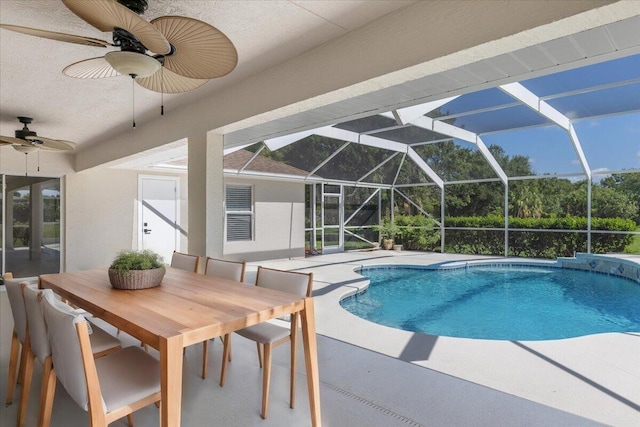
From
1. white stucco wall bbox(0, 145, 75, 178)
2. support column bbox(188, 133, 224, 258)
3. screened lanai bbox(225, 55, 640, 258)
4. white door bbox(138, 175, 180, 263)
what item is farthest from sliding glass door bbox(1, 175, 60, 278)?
support column bbox(188, 133, 224, 258)

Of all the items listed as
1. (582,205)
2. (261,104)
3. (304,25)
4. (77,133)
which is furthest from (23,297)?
(582,205)

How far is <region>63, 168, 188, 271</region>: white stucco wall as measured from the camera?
27.4 ft

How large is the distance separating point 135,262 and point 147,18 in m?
1.69

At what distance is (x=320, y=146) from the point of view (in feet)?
31.7

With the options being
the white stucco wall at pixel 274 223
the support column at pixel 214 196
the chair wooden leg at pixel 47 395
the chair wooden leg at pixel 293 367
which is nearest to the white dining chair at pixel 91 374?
the chair wooden leg at pixel 47 395

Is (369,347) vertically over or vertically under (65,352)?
under

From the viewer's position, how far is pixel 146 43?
196 centimetres

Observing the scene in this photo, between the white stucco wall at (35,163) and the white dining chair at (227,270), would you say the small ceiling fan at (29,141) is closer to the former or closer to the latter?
the white dining chair at (227,270)

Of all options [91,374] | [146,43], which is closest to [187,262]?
[91,374]

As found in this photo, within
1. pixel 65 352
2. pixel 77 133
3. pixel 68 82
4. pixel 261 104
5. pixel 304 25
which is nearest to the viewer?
pixel 65 352

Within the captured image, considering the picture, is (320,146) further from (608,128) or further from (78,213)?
(608,128)

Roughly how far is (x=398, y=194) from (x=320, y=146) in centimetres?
524

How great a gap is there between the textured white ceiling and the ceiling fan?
361 millimetres

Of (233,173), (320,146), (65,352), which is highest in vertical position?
(320,146)
